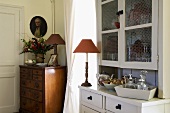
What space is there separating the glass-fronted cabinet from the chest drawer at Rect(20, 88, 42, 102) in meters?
1.59

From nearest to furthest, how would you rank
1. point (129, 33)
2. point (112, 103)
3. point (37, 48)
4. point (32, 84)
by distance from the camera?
point (112, 103) < point (129, 33) < point (32, 84) < point (37, 48)

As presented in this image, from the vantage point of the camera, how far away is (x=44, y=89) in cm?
338

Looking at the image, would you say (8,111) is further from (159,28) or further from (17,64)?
(159,28)

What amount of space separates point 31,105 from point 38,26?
164 cm

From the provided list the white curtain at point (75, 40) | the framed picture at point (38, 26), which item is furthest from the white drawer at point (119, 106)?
the framed picture at point (38, 26)

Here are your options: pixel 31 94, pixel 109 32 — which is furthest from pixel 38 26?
pixel 109 32

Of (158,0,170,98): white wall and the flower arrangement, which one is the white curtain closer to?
the flower arrangement

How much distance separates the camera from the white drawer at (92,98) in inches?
79.6

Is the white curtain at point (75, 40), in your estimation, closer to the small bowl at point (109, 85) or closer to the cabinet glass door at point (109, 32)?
the cabinet glass door at point (109, 32)

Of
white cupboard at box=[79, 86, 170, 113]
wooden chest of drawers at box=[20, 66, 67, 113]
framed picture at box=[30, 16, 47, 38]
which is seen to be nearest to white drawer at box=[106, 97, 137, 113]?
white cupboard at box=[79, 86, 170, 113]

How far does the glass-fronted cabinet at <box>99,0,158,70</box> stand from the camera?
1.74 meters

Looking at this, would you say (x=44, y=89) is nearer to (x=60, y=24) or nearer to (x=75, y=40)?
(x=75, y=40)

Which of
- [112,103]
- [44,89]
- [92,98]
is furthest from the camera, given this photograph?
[44,89]

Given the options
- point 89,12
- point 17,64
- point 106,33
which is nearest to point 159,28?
point 106,33
